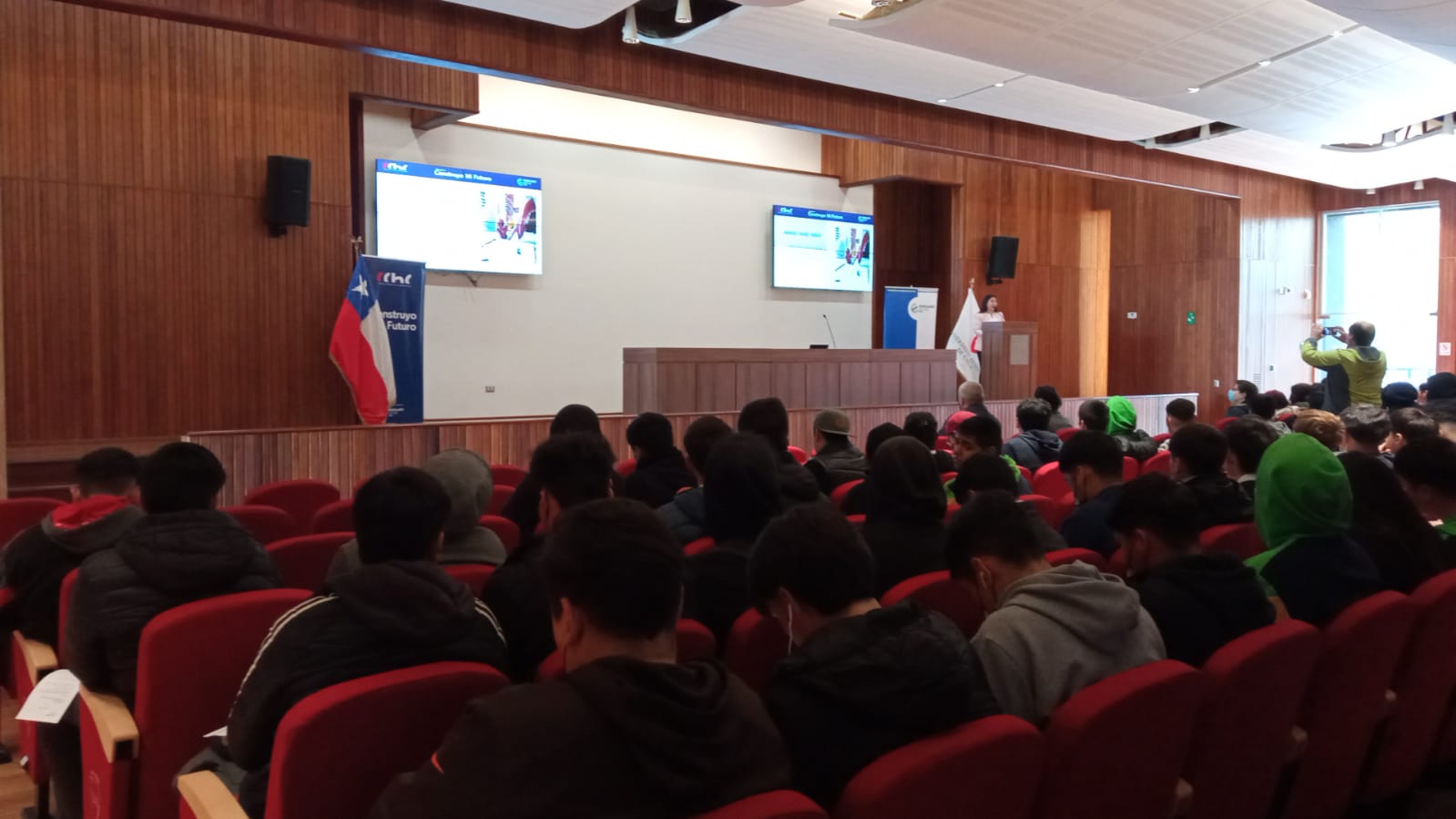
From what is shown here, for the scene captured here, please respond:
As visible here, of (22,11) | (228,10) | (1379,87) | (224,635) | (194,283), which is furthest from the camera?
(1379,87)

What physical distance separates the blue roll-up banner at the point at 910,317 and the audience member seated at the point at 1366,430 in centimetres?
732

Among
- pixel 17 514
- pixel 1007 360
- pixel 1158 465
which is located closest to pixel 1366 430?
pixel 1158 465

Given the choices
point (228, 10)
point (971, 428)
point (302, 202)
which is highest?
point (228, 10)

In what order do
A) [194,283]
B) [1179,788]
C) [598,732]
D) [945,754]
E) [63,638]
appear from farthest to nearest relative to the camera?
[194,283], [63,638], [1179,788], [945,754], [598,732]

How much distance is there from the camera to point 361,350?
8.09m

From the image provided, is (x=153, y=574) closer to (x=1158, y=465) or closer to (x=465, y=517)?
(x=465, y=517)

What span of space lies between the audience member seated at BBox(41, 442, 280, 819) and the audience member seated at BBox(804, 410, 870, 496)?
2.70 m

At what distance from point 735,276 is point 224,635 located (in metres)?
9.96

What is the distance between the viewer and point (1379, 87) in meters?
9.17

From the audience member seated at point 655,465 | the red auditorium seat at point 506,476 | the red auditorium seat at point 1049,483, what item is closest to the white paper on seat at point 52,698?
the audience member seated at point 655,465

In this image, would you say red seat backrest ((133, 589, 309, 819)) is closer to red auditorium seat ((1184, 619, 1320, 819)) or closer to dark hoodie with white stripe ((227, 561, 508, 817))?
dark hoodie with white stripe ((227, 561, 508, 817))

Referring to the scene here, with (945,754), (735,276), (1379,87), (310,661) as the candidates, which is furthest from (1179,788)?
(735,276)

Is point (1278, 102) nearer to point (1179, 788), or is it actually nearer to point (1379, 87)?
point (1379, 87)

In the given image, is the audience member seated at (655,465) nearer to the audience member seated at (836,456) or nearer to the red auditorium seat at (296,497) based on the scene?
the audience member seated at (836,456)
